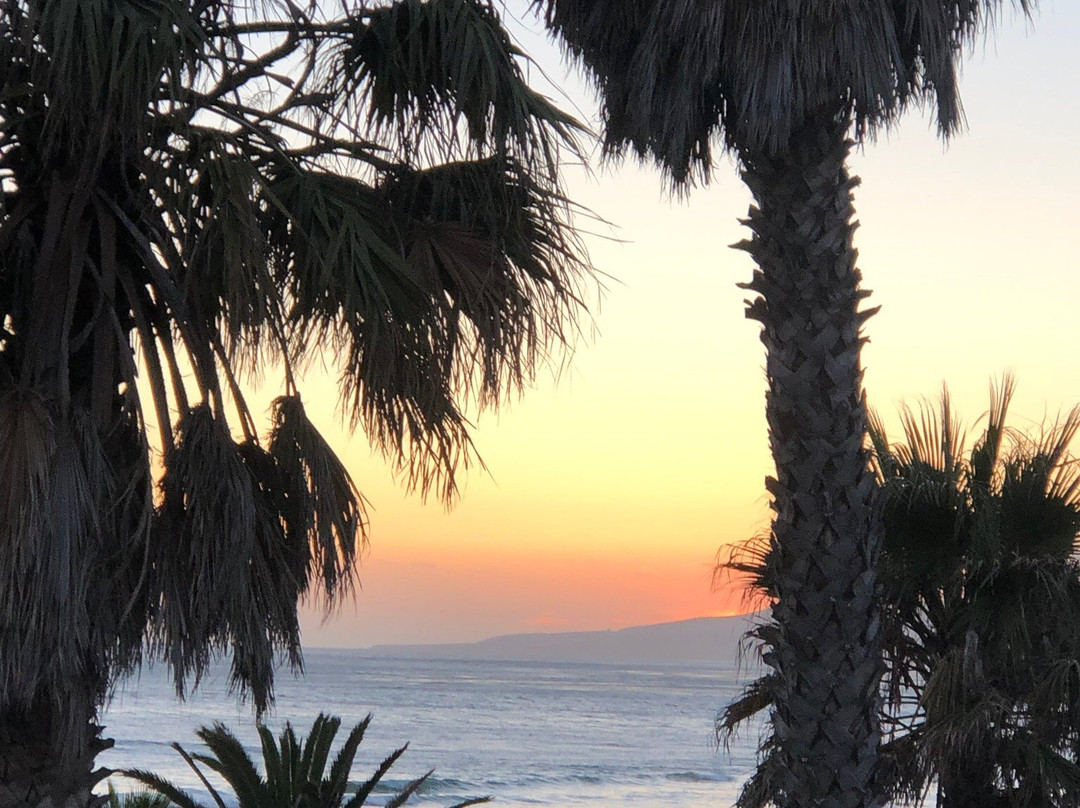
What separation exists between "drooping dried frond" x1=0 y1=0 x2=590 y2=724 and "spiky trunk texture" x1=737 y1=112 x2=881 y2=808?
105 centimetres

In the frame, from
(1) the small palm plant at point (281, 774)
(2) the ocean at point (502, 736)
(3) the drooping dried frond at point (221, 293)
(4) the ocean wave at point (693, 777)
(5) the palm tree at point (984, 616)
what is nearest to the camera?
(3) the drooping dried frond at point (221, 293)

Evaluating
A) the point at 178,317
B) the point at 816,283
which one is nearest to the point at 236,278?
the point at 178,317

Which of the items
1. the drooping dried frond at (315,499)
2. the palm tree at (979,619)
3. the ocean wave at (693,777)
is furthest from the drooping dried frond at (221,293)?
the ocean wave at (693,777)

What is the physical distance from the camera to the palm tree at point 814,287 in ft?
19.5

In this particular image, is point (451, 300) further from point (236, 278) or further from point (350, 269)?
point (236, 278)

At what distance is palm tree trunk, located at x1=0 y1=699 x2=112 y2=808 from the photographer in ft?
17.4

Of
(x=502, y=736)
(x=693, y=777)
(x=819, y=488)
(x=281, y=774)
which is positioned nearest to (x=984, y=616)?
(x=819, y=488)

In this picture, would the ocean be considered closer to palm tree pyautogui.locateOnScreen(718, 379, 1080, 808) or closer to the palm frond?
the palm frond

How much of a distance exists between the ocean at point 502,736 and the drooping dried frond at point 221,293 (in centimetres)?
90

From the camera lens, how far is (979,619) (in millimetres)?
8430

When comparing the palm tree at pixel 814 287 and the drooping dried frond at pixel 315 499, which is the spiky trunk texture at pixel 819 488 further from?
the drooping dried frond at pixel 315 499

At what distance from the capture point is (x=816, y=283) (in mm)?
6152

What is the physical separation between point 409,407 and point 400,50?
170 cm

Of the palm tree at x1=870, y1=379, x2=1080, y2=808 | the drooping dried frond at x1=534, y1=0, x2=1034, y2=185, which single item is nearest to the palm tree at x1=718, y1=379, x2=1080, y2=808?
the palm tree at x1=870, y1=379, x2=1080, y2=808
